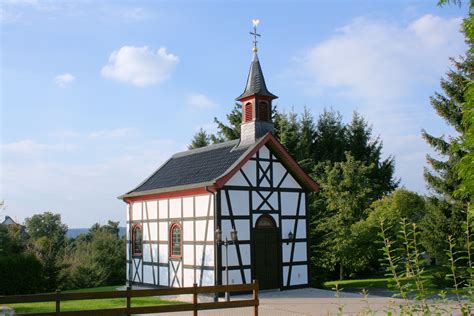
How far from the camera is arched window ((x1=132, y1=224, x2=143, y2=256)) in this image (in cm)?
2282

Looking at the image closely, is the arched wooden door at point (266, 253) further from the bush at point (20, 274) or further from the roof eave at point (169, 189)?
the bush at point (20, 274)

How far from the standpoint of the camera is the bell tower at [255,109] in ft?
68.0

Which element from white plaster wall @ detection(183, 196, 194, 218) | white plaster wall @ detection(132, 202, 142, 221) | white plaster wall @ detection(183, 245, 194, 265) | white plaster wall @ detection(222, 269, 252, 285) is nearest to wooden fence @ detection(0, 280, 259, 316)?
white plaster wall @ detection(222, 269, 252, 285)

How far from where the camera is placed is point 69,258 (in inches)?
1160

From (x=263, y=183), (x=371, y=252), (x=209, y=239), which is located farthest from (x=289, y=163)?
(x=371, y=252)

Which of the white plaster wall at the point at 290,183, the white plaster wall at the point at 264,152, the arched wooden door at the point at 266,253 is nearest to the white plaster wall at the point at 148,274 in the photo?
the arched wooden door at the point at 266,253

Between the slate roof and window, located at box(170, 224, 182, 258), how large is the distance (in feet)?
5.40

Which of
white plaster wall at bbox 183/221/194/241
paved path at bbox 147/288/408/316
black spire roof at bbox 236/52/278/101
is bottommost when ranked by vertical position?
paved path at bbox 147/288/408/316

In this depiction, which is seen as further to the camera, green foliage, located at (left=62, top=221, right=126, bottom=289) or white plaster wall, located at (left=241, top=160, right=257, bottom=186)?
green foliage, located at (left=62, top=221, right=126, bottom=289)

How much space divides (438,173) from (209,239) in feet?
31.6

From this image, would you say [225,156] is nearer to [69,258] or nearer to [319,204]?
[319,204]

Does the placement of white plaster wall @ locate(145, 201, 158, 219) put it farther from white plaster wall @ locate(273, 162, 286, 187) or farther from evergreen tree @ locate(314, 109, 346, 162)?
evergreen tree @ locate(314, 109, 346, 162)

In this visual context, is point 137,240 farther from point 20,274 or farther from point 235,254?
point 235,254

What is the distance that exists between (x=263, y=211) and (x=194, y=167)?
3.72m
